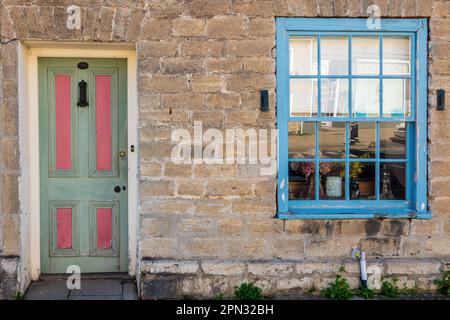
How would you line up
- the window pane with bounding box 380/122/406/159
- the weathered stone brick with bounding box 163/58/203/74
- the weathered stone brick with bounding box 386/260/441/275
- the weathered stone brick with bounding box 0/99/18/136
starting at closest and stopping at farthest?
the weathered stone brick with bounding box 0/99/18/136
the weathered stone brick with bounding box 163/58/203/74
the weathered stone brick with bounding box 386/260/441/275
the window pane with bounding box 380/122/406/159

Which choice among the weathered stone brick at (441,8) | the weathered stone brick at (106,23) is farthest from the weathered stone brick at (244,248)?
the weathered stone brick at (441,8)

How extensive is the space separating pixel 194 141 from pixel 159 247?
112 cm

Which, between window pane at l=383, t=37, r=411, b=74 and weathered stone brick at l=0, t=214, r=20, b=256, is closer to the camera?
weathered stone brick at l=0, t=214, r=20, b=256

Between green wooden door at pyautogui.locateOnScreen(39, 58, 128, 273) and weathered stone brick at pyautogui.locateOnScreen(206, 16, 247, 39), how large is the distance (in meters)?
1.04

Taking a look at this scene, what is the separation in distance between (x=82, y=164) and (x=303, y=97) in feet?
7.95

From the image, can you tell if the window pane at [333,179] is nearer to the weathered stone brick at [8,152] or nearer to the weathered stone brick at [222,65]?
the weathered stone brick at [222,65]

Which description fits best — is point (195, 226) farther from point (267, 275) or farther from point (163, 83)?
point (163, 83)

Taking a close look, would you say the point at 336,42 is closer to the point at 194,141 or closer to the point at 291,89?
the point at 291,89

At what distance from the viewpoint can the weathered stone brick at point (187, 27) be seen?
16.6 feet

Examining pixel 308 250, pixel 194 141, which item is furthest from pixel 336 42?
pixel 308 250

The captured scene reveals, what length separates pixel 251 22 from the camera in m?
5.10

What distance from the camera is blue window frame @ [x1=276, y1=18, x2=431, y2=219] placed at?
17.0 feet

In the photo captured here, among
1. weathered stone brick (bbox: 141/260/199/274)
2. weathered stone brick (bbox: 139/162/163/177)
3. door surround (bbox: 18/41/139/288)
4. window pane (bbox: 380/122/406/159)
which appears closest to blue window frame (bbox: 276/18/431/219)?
window pane (bbox: 380/122/406/159)

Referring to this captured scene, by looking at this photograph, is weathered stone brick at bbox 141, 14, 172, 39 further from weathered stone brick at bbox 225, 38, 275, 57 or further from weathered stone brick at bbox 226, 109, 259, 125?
weathered stone brick at bbox 226, 109, 259, 125
